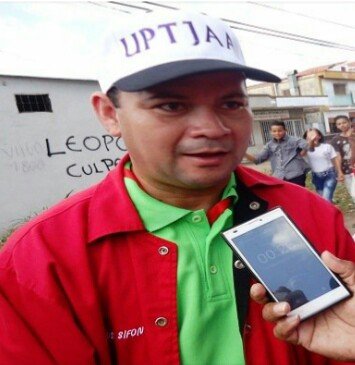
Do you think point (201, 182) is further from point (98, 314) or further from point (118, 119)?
point (98, 314)

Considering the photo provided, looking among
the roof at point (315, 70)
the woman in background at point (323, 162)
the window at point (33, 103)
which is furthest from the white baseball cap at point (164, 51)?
the roof at point (315, 70)

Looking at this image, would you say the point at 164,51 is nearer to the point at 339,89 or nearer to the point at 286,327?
the point at 286,327

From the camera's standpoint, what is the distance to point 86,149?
34.8 feet

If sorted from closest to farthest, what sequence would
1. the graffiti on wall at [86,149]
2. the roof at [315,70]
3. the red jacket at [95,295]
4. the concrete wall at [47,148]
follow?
the red jacket at [95,295] → the concrete wall at [47,148] → the graffiti on wall at [86,149] → the roof at [315,70]

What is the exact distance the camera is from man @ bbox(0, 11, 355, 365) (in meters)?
1.09

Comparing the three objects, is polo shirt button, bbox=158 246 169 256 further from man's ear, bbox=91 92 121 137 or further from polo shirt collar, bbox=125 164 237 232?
man's ear, bbox=91 92 121 137

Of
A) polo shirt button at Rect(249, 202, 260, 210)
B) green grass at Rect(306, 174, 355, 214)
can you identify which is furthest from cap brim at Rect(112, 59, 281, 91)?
green grass at Rect(306, 174, 355, 214)

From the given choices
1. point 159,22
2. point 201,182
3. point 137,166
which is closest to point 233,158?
point 201,182

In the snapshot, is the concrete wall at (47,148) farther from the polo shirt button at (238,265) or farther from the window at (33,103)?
the polo shirt button at (238,265)

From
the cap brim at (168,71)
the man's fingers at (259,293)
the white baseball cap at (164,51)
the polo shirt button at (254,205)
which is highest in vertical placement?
the white baseball cap at (164,51)

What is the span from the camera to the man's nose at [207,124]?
1.13 m

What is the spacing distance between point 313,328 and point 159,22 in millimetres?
965

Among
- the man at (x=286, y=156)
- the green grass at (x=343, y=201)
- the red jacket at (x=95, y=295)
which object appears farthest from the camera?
the green grass at (x=343, y=201)

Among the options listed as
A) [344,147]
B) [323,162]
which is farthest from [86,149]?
[344,147]
